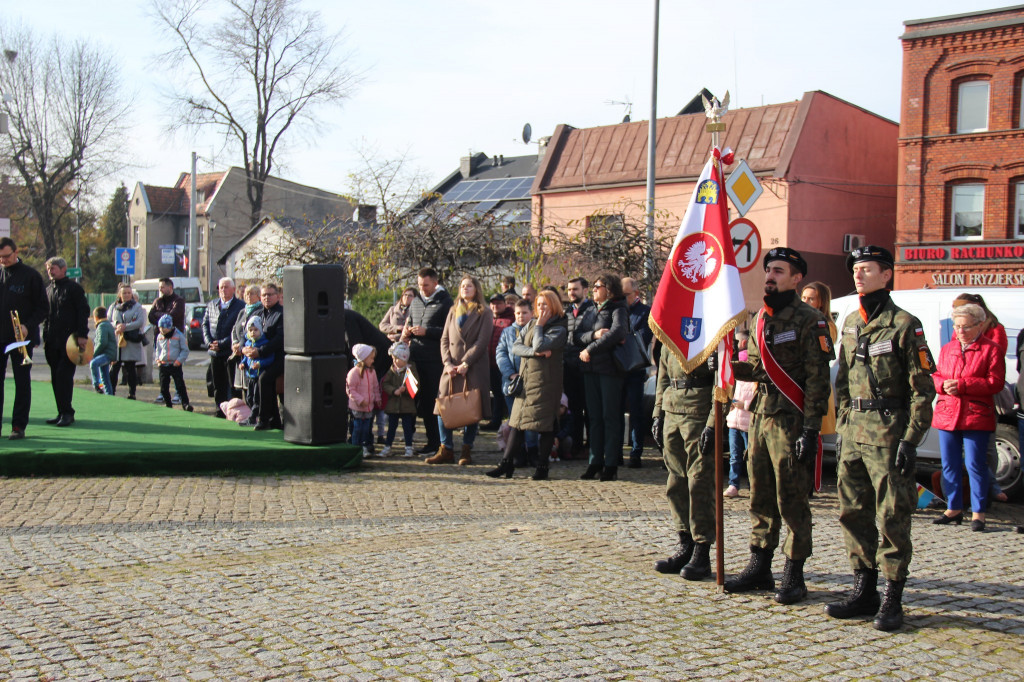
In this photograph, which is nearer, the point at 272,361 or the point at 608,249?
the point at 272,361

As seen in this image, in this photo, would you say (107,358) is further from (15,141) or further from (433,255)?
(15,141)

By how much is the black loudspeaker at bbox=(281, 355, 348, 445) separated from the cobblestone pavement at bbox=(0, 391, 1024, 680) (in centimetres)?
145

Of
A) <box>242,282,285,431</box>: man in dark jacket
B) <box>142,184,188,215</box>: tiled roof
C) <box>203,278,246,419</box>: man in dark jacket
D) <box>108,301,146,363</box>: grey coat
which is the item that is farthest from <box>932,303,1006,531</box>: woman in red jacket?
<box>142,184,188,215</box>: tiled roof

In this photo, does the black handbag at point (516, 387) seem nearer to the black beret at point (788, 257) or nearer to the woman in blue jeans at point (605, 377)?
the woman in blue jeans at point (605, 377)

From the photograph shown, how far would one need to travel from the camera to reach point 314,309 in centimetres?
995

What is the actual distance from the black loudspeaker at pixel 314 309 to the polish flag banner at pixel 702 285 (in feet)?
15.4

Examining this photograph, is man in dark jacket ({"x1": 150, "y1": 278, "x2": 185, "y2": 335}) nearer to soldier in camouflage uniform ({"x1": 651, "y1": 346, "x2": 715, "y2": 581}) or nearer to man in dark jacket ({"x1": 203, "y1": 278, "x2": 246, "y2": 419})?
man in dark jacket ({"x1": 203, "y1": 278, "x2": 246, "y2": 419})

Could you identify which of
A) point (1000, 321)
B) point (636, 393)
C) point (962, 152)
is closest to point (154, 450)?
point (636, 393)

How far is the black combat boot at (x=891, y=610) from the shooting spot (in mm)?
5047

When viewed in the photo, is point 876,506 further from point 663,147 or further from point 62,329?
point 663,147

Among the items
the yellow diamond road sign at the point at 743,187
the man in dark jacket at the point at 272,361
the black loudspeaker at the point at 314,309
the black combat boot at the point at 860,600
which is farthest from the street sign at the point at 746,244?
the man in dark jacket at the point at 272,361

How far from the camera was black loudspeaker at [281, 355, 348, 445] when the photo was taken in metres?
9.82

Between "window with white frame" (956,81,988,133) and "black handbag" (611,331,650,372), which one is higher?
"window with white frame" (956,81,988,133)

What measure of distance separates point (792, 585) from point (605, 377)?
4364 mm
